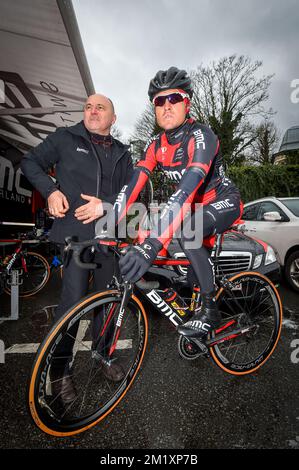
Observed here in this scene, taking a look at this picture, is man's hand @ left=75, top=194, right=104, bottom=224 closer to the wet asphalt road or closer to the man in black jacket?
the man in black jacket

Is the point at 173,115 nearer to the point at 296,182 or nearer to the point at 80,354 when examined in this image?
the point at 80,354

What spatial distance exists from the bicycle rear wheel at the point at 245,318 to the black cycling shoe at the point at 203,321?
0.27 m

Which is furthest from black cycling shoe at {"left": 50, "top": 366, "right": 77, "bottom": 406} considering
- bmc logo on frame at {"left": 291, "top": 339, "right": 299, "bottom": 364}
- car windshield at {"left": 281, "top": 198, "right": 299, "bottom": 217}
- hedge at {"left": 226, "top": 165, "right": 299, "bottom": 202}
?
hedge at {"left": 226, "top": 165, "right": 299, "bottom": 202}

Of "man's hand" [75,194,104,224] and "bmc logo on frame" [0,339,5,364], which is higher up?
"man's hand" [75,194,104,224]

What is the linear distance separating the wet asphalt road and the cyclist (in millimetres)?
574

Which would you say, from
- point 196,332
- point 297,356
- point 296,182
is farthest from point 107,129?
point 296,182

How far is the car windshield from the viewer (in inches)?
207

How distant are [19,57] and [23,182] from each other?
3821 mm

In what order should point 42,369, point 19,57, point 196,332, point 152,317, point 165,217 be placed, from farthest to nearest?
point 19,57, point 152,317, point 196,332, point 165,217, point 42,369

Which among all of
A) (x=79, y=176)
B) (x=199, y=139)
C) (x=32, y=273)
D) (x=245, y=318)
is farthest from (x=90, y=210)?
(x=32, y=273)

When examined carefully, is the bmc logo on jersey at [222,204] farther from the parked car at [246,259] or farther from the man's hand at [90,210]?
the parked car at [246,259]

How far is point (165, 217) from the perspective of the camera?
164 centimetres

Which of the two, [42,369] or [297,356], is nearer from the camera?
[42,369]

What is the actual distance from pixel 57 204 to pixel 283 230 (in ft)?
15.1
